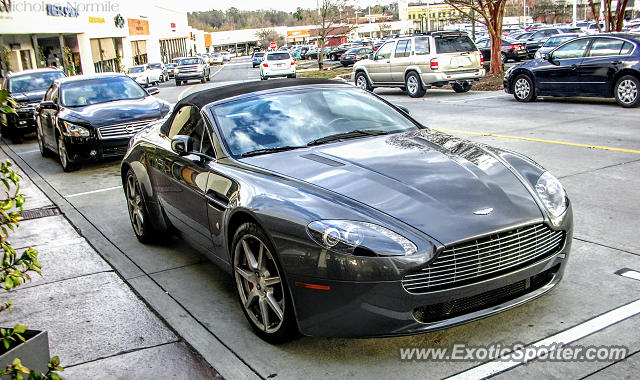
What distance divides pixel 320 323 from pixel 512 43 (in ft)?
110

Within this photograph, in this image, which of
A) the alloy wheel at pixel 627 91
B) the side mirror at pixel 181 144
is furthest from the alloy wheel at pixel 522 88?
the side mirror at pixel 181 144

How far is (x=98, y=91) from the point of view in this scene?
12258 mm

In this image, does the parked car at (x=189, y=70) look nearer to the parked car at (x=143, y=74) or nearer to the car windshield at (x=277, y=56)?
the parked car at (x=143, y=74)

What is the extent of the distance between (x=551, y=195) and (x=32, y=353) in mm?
3225

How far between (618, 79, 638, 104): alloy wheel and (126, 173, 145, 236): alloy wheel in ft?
37.4

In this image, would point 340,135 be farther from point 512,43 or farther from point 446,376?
point 512,43

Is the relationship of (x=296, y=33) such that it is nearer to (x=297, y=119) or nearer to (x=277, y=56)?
(x=277, y=56)

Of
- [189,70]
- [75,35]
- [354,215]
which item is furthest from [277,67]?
[354,215]

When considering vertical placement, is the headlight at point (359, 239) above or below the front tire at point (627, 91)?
above

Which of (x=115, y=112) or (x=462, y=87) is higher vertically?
(x=115, y=112)

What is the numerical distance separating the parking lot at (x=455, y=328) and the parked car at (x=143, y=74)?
3098 centimetres

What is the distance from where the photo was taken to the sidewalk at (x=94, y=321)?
3.89 metres

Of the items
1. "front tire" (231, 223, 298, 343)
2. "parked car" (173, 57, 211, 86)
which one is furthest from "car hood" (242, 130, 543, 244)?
"parked car" (173, 57, 211, 86)

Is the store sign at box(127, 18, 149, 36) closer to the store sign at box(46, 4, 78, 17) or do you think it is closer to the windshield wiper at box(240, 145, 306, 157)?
the store sign at box(46, 4, 78, 17)
